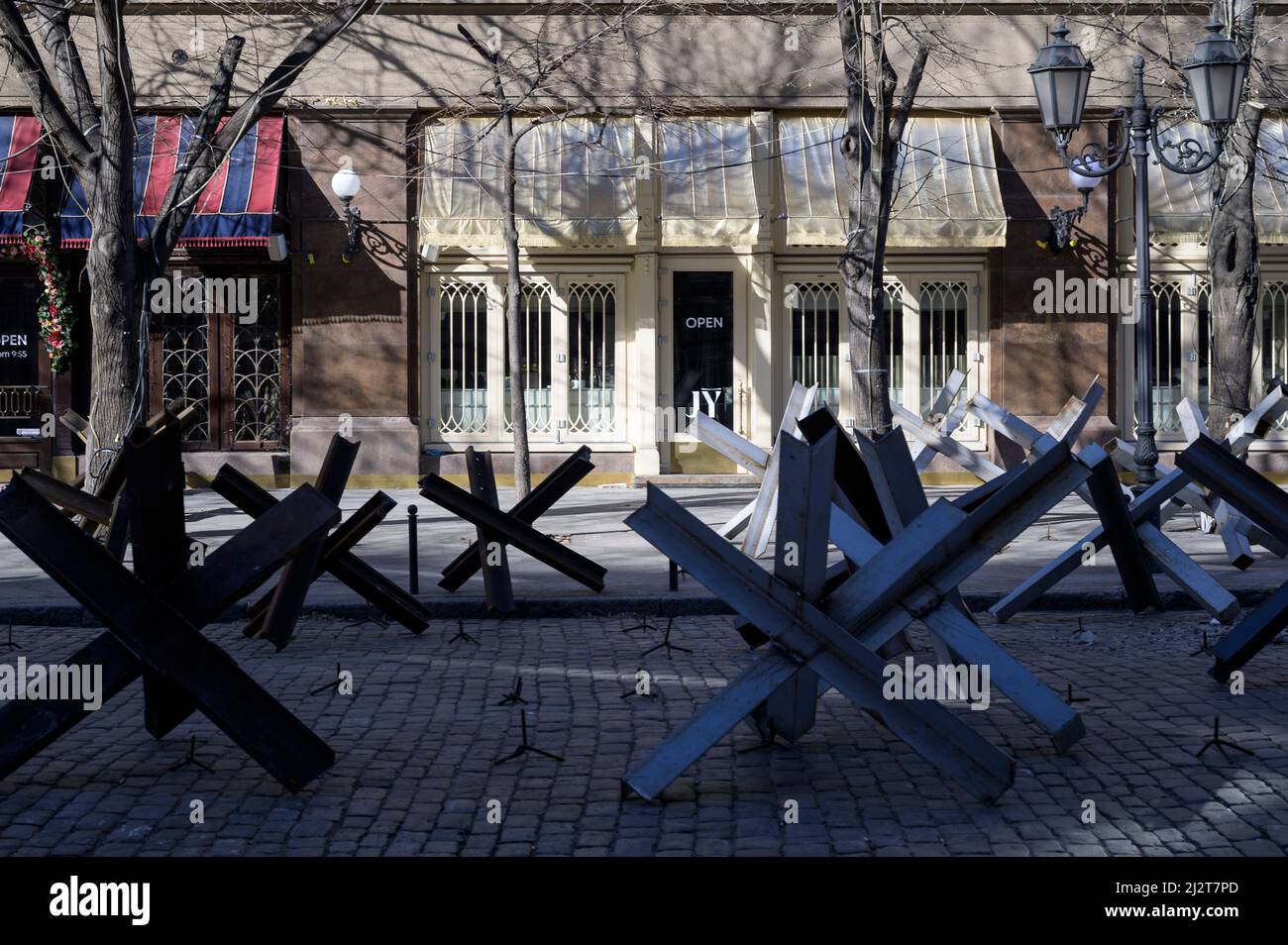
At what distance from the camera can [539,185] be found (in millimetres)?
20469

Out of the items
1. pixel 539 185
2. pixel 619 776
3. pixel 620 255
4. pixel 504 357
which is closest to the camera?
pixel 619 776

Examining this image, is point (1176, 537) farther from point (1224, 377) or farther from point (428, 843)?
point (428, 843)

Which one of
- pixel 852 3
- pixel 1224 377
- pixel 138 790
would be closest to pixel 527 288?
pixel 852 3

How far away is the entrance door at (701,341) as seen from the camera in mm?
21250

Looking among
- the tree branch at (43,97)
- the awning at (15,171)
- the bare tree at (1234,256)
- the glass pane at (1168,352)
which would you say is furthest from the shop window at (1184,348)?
the awning at (15,171)

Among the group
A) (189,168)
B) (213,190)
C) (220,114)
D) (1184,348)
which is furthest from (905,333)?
(189,168)

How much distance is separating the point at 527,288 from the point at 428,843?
16.7m

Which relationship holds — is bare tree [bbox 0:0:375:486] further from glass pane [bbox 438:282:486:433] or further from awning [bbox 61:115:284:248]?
glass pane [bbox 438:282:486:433]

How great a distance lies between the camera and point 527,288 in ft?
69.4

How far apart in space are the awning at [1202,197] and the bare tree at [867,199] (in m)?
7.29

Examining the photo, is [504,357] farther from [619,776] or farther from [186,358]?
[619,776]

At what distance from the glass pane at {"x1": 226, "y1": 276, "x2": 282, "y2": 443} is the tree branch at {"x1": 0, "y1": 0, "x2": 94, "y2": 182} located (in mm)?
6854

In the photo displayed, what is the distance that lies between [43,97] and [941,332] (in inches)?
496

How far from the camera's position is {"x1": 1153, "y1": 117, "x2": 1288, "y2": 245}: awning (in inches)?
818
